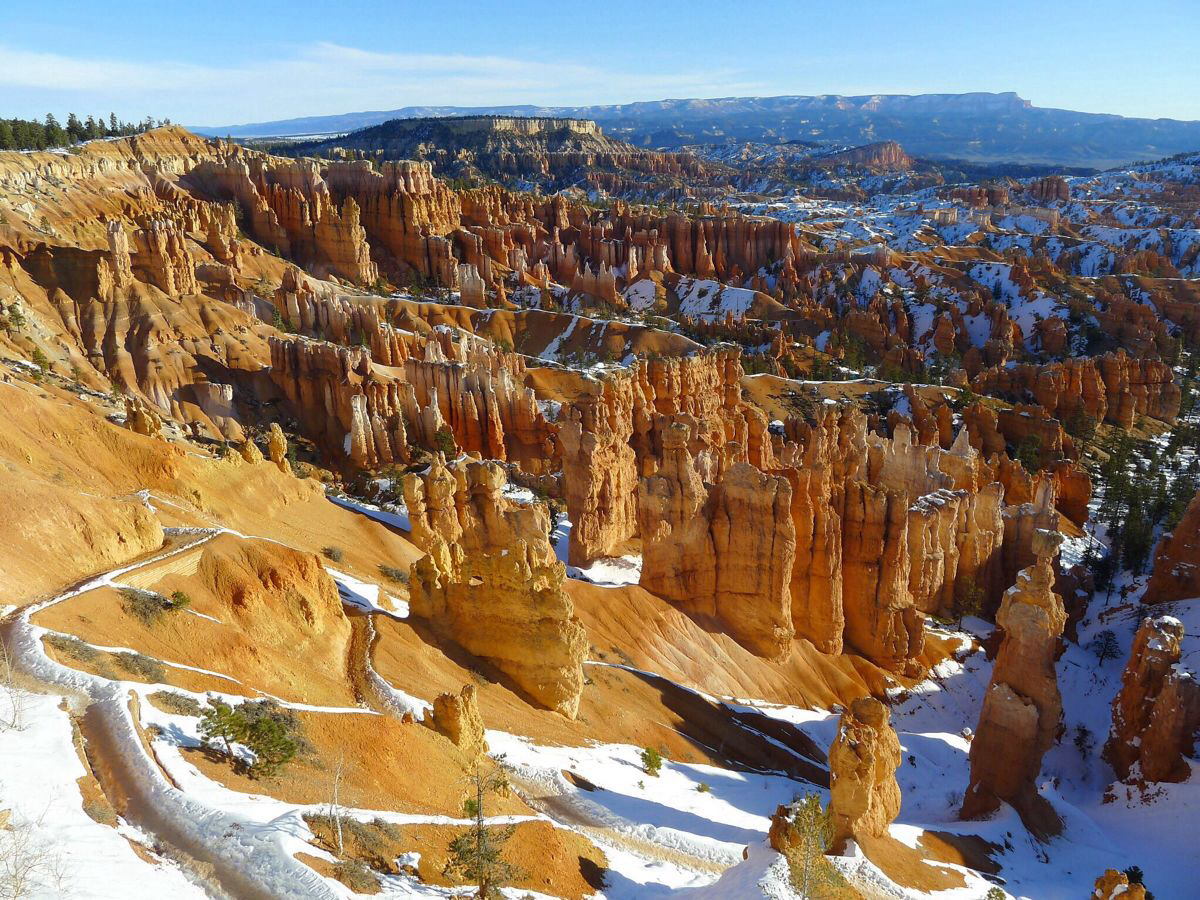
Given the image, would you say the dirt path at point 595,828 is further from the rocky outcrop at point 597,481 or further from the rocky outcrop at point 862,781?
the rocky outcrop at point 597,481

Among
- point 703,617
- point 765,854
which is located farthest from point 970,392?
point 765,854

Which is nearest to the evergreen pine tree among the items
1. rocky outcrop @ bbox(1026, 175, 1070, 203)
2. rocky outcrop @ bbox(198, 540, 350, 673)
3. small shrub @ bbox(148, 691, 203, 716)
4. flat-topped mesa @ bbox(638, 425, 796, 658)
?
small shrub @ bbox(148, 691, 203, 716)

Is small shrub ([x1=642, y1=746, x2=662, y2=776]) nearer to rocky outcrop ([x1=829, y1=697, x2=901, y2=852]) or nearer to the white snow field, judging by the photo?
the white snow field

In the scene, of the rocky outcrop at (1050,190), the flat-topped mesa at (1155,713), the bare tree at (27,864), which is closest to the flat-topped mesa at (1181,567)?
the flat-topped mesa at (1155,713)

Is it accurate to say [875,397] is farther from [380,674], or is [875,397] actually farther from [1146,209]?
[1146,209]

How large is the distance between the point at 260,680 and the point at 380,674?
2.80 metres

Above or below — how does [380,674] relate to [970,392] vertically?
above

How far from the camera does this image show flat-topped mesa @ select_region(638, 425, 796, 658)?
31125 millimetres

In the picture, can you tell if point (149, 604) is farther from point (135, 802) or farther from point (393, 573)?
point (393, 573)

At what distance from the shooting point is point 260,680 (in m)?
15.1

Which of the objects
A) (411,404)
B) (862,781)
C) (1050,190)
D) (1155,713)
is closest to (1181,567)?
(1155,713)

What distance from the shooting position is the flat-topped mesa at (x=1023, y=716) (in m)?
24.4

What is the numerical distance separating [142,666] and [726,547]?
21956 mm

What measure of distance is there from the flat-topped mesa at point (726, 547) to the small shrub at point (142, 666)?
20.5 m
